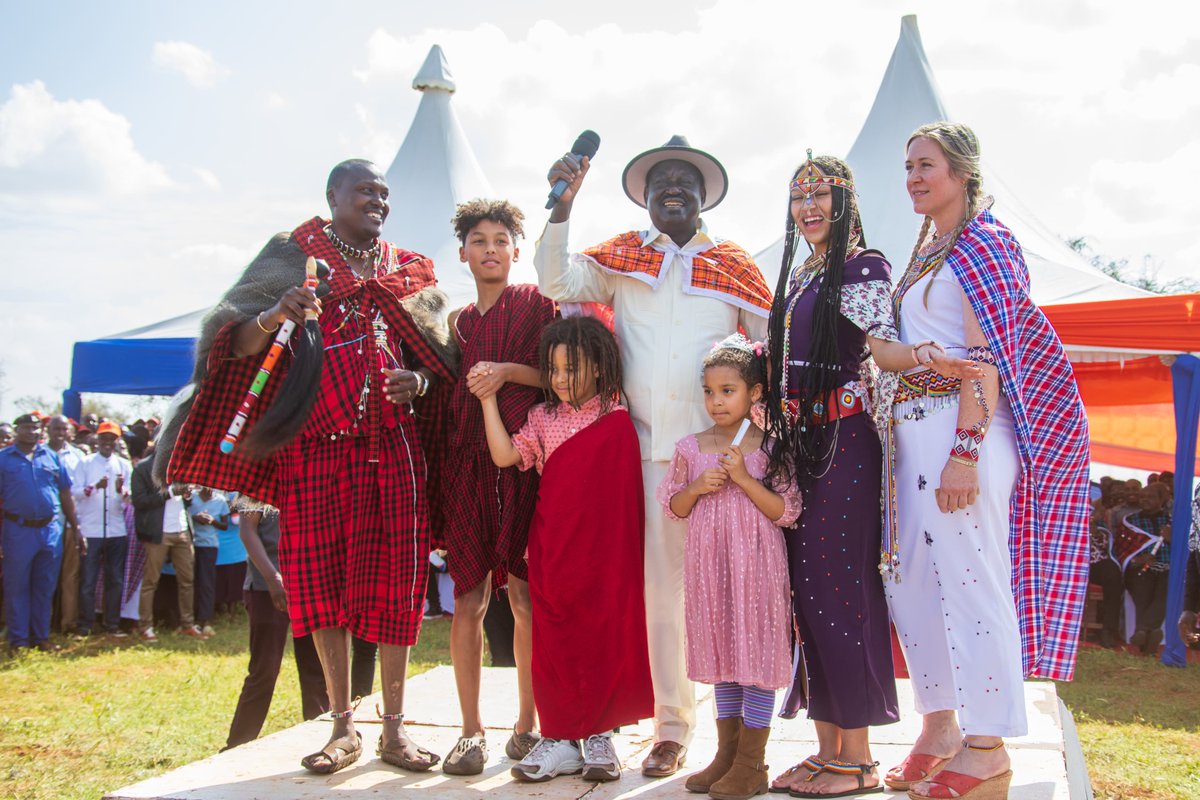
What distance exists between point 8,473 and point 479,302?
7.67 metres

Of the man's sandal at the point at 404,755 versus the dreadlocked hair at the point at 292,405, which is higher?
the dreadlocked hair at the point at 292,405

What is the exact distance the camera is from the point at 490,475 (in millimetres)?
3783

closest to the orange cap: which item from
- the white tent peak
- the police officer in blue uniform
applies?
the police officer in blue uniform

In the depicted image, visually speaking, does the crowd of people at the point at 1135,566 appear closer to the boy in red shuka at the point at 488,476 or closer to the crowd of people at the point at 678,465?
the crowd of people at the point at 678,465

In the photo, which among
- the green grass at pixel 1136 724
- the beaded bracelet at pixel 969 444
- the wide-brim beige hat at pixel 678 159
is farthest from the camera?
the green grass at pixel 1136 724

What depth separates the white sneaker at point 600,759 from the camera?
3434 mm

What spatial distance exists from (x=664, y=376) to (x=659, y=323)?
0.22 metres

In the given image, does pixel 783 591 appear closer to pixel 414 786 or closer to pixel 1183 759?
pixel 414 786

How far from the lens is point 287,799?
3.28 m

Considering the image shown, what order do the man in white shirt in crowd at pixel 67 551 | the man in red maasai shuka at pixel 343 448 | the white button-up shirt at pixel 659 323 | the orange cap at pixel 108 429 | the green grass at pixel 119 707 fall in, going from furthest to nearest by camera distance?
the orange cap at pixel 108 429
the man in white shirt in crowd at pixel 67 551
the green grass at pixel 119 707
the white button-up shirt at pixel 659 323
the man in red maasai shuka at pixel 343 448

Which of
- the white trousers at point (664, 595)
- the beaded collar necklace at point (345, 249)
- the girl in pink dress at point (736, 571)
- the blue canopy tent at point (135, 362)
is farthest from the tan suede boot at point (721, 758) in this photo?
the blue canopy tent at point (135, 362)

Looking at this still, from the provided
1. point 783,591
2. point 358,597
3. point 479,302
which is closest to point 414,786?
point 358,597

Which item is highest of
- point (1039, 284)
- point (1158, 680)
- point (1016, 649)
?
point (1039, 284)

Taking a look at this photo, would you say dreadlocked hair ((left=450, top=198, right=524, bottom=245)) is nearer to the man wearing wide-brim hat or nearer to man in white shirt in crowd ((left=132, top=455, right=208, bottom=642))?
the man wearing wide-brim hat
